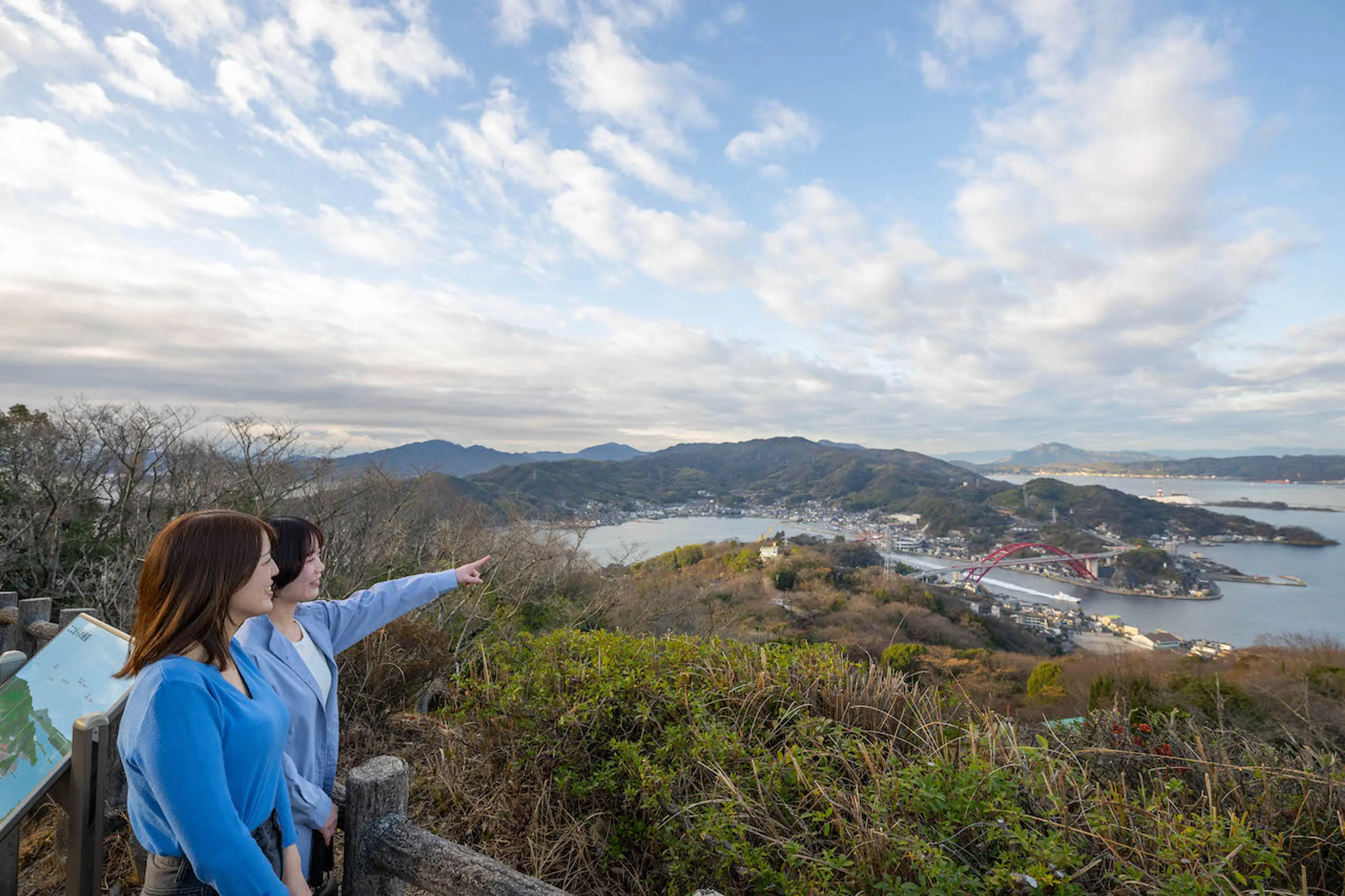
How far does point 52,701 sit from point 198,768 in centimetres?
134

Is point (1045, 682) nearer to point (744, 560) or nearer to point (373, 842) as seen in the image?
point (744, 560)

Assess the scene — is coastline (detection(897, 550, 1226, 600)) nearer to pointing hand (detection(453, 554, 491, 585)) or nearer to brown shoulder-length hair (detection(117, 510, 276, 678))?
pointing hand (detection(453, 554, 491, 585))

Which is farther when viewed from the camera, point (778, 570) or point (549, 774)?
point (778, 570)

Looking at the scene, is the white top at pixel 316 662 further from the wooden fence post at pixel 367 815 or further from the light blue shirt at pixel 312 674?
the wooden fence post at pixel 367 815

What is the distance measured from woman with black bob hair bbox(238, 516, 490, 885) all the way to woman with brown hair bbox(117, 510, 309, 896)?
0.24 m

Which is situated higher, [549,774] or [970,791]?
[970,791]

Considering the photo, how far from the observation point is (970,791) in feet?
5.46

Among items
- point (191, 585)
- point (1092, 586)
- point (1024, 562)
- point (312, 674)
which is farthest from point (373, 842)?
point (1024, 562)

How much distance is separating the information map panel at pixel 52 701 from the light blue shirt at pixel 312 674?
556 mm

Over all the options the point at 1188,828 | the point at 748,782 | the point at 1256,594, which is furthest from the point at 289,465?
the point at 1256,594

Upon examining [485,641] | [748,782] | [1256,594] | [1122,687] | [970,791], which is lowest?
[1256,594]

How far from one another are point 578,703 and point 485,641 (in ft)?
13.1

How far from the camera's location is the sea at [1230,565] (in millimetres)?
24844

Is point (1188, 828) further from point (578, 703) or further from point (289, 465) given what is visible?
point (289, 465)
